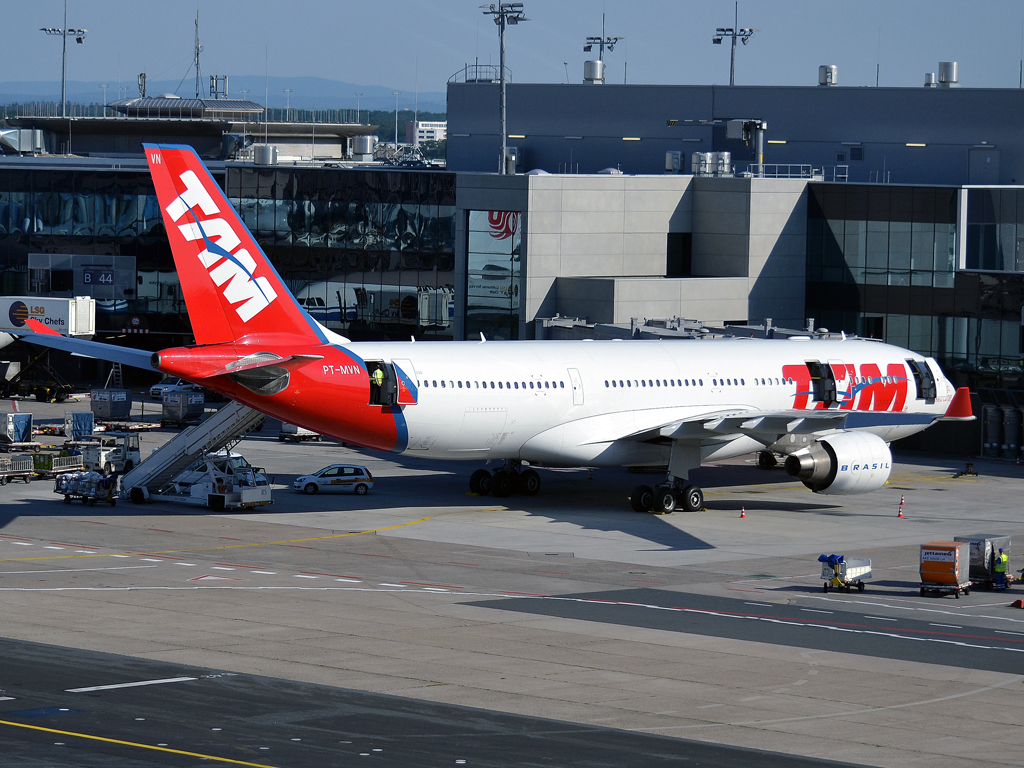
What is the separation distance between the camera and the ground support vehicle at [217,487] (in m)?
47.9

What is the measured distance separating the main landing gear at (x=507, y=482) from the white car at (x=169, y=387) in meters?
21.7

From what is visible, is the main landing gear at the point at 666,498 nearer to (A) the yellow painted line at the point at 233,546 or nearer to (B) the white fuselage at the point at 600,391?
(B) the white fuselage at the point at 600,391

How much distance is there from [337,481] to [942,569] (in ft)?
74.4

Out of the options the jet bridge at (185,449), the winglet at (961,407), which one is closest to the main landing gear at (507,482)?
the jet bridge at (185,449)

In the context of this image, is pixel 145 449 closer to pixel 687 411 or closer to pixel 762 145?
pixel 687 411

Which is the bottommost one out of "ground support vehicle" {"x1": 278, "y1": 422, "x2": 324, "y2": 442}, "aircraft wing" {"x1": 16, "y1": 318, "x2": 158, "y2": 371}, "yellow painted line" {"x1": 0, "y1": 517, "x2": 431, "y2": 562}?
"yellow painted line" {"x1": 0, "y1": 517, "x2": 431, "y2": 562}

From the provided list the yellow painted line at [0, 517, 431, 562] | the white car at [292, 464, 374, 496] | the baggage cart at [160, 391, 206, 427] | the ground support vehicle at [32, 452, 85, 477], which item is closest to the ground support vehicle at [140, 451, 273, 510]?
the white car at [292, 464, 374, 496]

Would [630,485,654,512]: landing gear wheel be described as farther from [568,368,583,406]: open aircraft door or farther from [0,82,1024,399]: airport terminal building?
[0,82,1024,399]: airport terminal building

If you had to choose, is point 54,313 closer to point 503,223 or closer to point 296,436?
point 296,436

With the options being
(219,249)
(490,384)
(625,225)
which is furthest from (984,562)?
(625,225)

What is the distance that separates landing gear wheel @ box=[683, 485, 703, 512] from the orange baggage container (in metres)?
12.8

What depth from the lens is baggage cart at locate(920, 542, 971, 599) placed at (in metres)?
36.1

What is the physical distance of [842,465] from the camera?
4784cm

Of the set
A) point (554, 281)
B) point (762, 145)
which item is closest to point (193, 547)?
point (554, 281)
